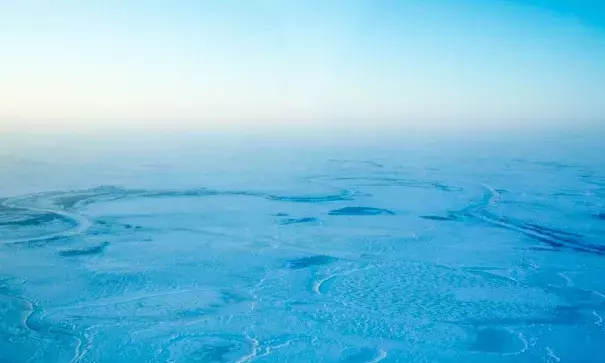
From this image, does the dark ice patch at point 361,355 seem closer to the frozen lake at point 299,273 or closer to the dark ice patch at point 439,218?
the frozen lake at point 299,273

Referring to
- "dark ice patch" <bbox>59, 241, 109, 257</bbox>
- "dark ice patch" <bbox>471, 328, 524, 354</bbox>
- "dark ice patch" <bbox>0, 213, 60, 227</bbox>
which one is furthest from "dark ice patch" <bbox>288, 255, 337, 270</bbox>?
"dark ice patch" <bbox>0, 213, 60, 227</bbox>

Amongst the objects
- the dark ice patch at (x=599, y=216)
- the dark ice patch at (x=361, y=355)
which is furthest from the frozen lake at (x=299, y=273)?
the dark ice patch at (x=599, y=216)

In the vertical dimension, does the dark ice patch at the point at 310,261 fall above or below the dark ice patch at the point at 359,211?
below

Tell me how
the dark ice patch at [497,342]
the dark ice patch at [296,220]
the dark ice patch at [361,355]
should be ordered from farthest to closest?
the dark ice patch at [296,220]
the dark ice patch at [497,342]
the dark ice patch at [361,355]

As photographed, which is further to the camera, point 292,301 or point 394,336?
point 292,301

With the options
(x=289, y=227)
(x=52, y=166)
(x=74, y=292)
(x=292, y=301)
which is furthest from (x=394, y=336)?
(x=52, y=166)

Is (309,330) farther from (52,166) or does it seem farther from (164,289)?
(52,166)

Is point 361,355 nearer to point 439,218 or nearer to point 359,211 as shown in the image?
point 439,218
